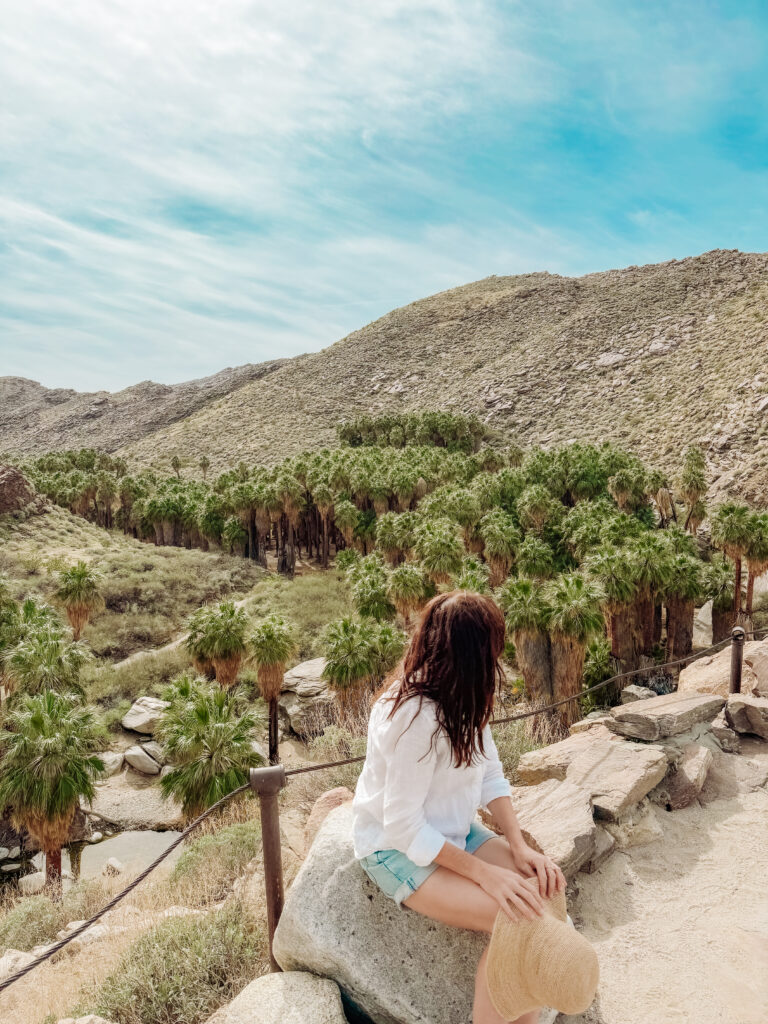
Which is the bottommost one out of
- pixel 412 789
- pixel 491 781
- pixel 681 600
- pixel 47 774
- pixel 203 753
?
pixel 203 753

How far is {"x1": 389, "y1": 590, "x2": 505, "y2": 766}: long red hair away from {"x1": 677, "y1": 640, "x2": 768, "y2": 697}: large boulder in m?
6.63

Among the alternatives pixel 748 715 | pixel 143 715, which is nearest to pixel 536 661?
pixel 143 715

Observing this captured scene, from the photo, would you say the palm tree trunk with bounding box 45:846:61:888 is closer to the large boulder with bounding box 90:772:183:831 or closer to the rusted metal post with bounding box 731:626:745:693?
the large boulder with bounding box 90:772:183:831

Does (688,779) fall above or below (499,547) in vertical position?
above

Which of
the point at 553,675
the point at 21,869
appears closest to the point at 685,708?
the point at 553,675

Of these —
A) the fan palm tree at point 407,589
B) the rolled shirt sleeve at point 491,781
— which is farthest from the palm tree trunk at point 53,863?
the rolled shirt sleeve at point 491,781

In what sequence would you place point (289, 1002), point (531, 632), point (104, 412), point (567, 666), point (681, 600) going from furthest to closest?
point (104, 412) < point (681, 600) < point (531, 632) < point (567, 666) < point (289, 1002)

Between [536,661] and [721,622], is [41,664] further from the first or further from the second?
[721,622]

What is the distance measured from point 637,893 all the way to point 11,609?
2516 centimetres

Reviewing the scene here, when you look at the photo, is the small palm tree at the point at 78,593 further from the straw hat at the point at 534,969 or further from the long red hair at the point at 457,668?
the straw hat at the point at 534,969

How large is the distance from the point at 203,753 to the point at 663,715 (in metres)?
12.4

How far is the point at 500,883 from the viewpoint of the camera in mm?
2945

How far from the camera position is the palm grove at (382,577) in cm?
1653

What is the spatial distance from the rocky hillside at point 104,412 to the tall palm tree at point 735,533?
339ft
